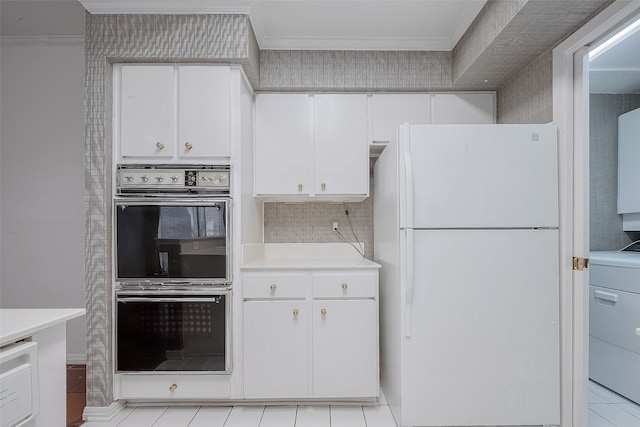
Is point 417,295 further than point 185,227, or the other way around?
point 185,227

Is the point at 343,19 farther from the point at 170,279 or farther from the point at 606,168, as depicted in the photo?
the point at 606,168

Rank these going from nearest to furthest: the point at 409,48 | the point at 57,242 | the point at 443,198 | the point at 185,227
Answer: the point at 443,198
the point at 185,227
the point at 409,48
the point at 57,242

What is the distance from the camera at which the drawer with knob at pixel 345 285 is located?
2.15 metres

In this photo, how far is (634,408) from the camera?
2.10m

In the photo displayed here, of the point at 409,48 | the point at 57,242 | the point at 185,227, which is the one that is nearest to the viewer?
the point at 185,227

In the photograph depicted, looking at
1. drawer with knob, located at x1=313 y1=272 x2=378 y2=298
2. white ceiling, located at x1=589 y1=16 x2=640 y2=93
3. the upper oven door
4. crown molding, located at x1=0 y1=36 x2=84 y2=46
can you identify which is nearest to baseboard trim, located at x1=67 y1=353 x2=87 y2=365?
the upper oven door

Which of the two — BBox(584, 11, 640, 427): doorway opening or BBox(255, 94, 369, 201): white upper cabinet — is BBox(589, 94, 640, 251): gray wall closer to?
BBox(584, 11, 640, 427): doorway opening

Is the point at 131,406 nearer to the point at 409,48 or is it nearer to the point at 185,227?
the point at 185,227

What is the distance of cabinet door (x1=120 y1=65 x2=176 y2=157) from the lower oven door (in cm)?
90

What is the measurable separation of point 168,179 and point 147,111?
17.2 inches

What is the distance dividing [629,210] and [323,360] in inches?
99.2

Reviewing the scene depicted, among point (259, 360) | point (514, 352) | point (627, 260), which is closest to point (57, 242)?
point (259, 360)

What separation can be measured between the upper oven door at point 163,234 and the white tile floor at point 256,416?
81 centimetres

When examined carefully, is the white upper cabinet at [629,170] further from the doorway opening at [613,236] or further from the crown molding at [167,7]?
the crown molding at [167,7]
